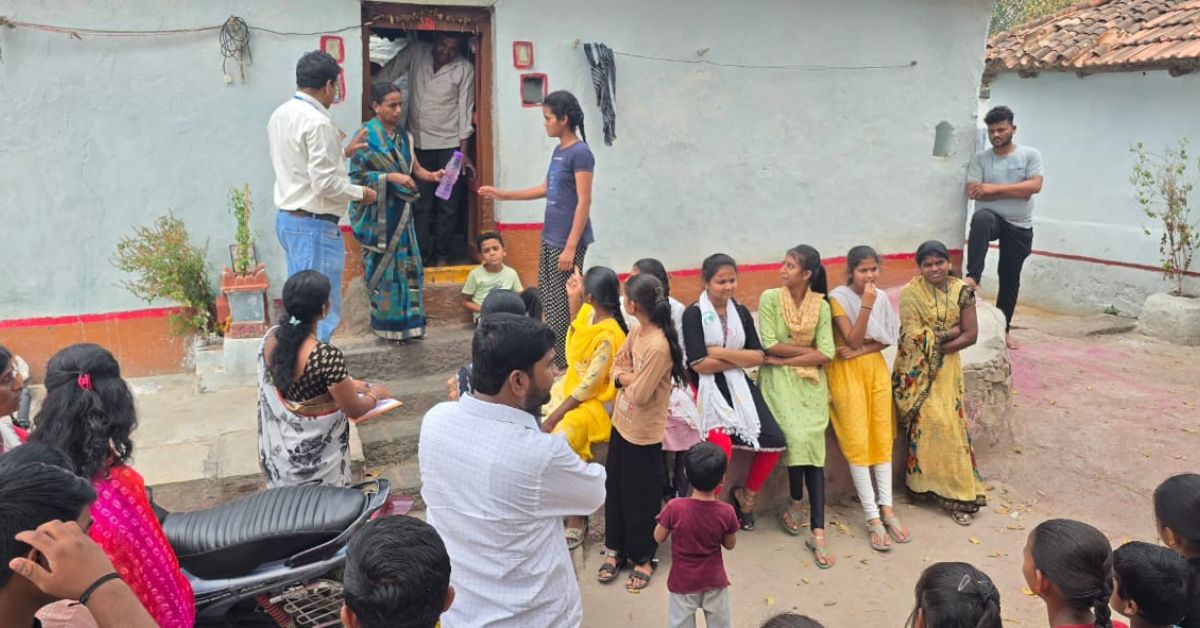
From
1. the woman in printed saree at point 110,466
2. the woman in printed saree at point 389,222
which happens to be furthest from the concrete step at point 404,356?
the woman in printed saree at point 110,466

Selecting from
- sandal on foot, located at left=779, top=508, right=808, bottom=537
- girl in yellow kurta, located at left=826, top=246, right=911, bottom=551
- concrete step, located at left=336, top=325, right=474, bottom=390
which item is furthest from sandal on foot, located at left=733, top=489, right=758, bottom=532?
concrete step, located at left=336, top=325, right=474, bottom=390

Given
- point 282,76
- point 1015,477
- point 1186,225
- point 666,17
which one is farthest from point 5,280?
point 1186,225

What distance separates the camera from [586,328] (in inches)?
170

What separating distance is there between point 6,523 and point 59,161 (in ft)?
16.1

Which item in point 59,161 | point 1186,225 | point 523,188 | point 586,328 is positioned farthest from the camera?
point 1186,225

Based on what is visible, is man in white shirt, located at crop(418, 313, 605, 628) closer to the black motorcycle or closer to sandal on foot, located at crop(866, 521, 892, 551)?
the black motorcycle

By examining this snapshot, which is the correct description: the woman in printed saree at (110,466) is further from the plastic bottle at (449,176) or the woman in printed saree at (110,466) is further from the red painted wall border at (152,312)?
the red painted wall border at (152,312)

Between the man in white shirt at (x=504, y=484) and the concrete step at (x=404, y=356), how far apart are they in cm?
343

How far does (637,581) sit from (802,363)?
1533 mm

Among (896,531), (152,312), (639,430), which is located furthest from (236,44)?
(896,531)

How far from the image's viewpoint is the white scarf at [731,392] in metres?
4.69

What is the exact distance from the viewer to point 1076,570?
8.12 ft

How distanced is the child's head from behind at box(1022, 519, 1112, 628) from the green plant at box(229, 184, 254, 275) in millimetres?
5054

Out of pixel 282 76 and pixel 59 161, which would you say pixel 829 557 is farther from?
pixel 59 161
